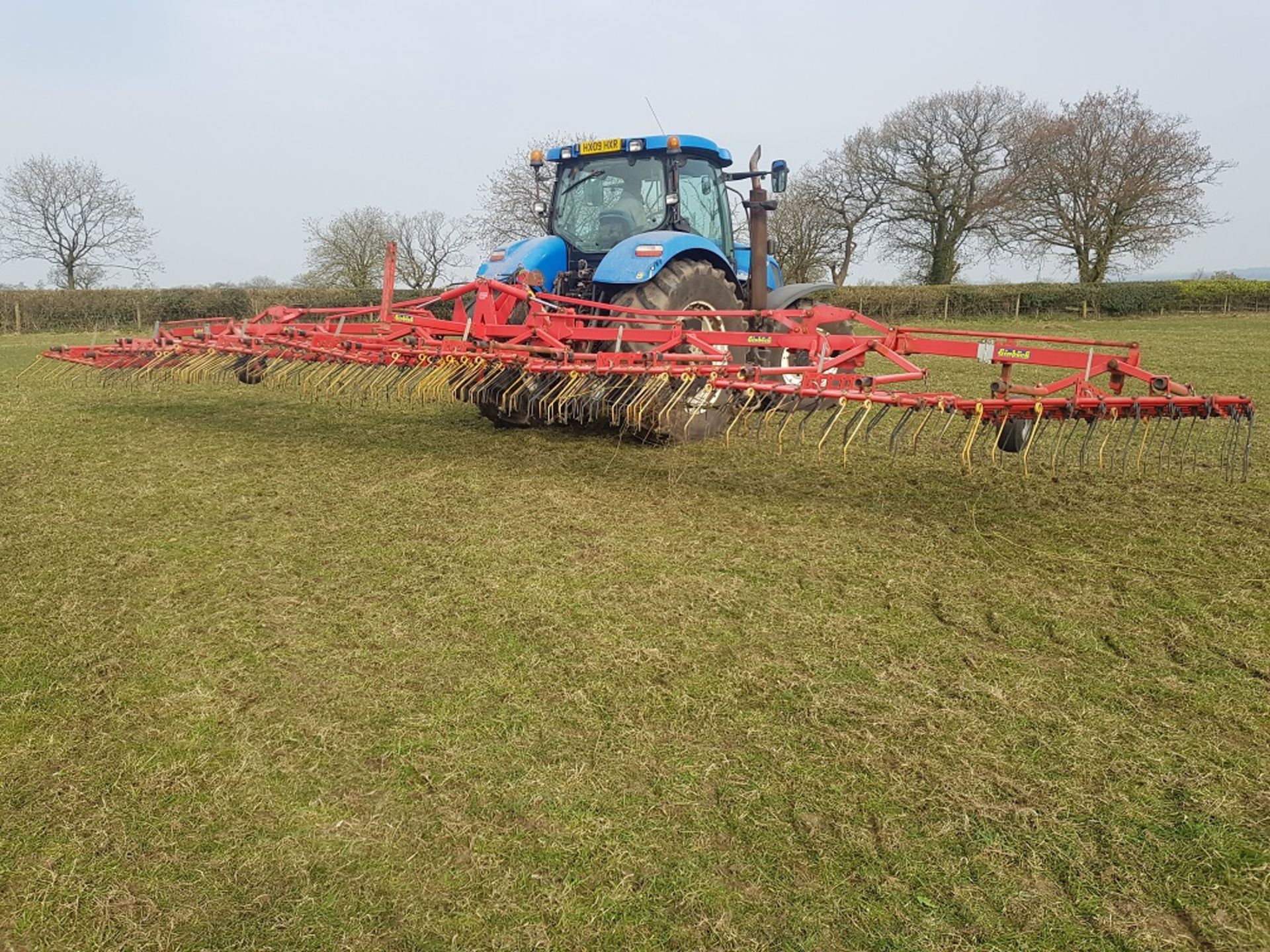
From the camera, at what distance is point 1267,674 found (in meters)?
2.71

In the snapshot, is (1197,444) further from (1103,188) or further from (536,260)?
(1103,188)

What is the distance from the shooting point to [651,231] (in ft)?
20.8

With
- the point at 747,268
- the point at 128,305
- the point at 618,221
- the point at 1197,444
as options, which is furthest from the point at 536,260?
the point at 128,305

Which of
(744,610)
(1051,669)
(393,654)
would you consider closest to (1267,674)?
(1051,669)

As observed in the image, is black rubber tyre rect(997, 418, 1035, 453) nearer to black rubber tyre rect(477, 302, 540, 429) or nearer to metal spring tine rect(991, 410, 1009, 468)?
metal spring tine rect(991, 410, 1009, 468)

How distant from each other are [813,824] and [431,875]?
849mm

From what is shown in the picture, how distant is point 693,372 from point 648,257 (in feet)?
5.01

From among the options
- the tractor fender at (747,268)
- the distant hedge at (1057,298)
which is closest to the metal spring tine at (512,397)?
the tractor fender at (747,268)

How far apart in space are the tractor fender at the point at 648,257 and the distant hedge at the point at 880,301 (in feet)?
63.5

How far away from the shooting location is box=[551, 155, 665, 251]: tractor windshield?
6.42 metres

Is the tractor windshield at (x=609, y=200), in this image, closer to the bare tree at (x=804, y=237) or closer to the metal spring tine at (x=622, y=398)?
the metal spring tine at (x=622, y=398)

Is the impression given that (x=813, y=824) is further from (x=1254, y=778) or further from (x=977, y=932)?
(x=1254, y=778)

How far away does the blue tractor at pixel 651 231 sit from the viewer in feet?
18.8

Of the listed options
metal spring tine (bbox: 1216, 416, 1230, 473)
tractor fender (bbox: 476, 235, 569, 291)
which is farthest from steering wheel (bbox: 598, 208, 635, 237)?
metal spring tine (bbox: 1216, 416, 1230, 473)
